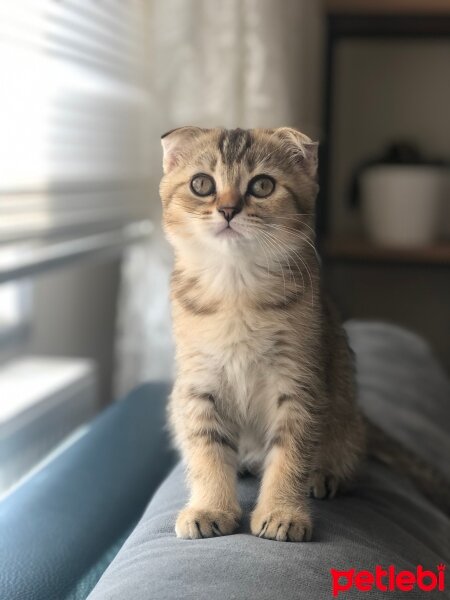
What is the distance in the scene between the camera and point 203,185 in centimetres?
79

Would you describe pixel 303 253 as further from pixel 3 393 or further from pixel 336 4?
pixel 336 4

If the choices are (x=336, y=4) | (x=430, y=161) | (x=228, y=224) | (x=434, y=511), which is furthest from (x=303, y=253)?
(x=430, y=161)

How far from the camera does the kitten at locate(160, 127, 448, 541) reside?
2.53 feet

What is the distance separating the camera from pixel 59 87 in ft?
4.95

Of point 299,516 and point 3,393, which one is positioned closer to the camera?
point 299,516

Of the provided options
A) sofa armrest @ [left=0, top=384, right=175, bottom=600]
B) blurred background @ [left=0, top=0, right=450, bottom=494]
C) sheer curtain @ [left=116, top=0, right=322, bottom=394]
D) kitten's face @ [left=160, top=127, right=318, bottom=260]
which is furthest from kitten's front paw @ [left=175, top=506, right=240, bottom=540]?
sheer curtain @ [left=116, top=0, right=322, bottom=394]

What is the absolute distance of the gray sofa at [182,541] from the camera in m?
0.66

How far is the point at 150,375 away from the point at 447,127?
4.58 ft

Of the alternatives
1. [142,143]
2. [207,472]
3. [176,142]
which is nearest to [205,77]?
[142,143]

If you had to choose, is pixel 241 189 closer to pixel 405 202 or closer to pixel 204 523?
pixel 204 523

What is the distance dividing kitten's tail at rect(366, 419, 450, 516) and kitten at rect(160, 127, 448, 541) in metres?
0.22

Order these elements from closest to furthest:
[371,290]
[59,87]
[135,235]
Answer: [59,87] → [135,235] → [371,290]

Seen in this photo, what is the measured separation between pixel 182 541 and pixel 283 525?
3.8 inches

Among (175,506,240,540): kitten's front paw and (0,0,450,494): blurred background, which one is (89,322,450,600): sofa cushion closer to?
(175,506,240,540): kitten's front paw
